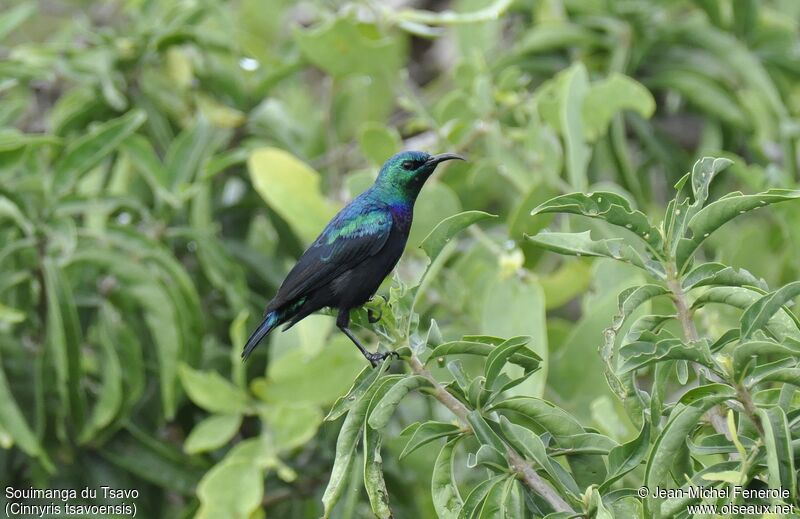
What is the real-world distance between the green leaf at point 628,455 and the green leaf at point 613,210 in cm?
38

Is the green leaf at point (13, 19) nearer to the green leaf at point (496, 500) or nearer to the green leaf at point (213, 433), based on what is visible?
the green leaf at point (213, 433)

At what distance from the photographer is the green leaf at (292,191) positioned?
3916mm

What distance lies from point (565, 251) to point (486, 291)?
1.65 meters

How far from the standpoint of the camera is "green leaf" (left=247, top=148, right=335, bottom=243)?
154 inches

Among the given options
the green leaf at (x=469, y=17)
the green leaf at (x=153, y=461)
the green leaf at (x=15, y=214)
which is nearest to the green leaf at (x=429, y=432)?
the green leaf at (x=153, y=461)

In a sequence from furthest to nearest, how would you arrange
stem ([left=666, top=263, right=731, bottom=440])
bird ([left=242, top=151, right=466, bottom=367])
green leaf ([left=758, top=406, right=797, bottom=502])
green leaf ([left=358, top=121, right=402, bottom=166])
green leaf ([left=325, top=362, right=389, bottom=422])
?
green leaf ([left=358, top=121, right=402, bottom=166]) → bird ([left=242, top=151, right=466, bottom=367]) → green leaf ([left=325, top=362, right=389, bottom=422]) → stem ([left=666, top=263, right=731, bottom=440]) → green leaf ([left=758, top=406, right=797, bottom=502])

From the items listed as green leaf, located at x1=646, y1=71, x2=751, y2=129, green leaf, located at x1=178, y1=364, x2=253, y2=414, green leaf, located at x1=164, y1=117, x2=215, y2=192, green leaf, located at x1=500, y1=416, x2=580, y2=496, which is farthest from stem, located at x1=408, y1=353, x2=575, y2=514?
green leaf, located at x1=646, y1=71, x2=751, y2=129

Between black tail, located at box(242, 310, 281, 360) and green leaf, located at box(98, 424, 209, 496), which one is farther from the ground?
black tail, located at box(242, 310, 281, 360)

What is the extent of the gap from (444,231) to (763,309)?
0.71m

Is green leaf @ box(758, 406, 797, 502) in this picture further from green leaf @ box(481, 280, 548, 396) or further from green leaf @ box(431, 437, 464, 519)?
green leaf @ box(481, 280, 548, 396)

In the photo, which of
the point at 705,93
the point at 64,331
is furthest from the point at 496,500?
the point at 705,93

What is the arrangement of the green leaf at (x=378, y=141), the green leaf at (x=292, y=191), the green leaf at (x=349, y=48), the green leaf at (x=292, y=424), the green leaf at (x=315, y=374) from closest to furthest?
the green leaf at (x=292, y=424), the green leaf at (x=315, y=374), the green leaf at (x=292, y=191), the green leaf at (x=378, y=141), the green leaf at (x=349, y=48)

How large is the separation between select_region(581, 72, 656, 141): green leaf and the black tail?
1.57 metres

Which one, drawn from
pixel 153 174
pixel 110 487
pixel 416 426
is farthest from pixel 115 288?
pixel 416 426
